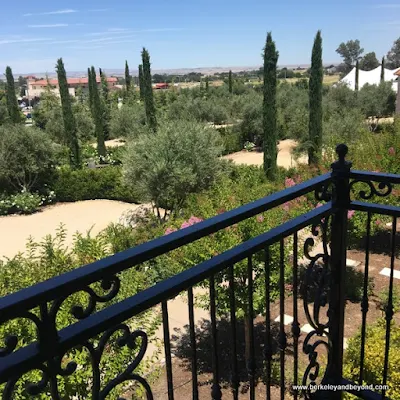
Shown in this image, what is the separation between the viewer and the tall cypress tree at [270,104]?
1884 centimetres

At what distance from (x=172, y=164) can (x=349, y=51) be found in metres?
90.6

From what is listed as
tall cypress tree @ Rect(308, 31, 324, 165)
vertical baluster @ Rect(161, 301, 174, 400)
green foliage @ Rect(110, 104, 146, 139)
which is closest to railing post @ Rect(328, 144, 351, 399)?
vertical baluster @ Rect(161, 301, 174, 400)

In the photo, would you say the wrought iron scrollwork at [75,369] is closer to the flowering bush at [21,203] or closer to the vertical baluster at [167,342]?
the vertical baluster at [167,342]

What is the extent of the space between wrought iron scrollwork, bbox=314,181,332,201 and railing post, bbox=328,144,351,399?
22 mm

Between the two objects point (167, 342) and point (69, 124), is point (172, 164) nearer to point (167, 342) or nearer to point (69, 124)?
point (69, 124)

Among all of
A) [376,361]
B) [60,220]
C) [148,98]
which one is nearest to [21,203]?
[60,220]

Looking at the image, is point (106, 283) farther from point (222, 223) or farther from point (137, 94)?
point (137, 94)

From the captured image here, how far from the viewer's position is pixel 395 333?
4.18m

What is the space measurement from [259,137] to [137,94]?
16.3 m

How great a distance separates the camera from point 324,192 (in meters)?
1.96

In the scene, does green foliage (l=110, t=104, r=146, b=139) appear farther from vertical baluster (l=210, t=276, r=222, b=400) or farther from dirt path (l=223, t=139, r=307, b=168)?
vertical baluster (l=210, t=276, r=222, b=400)

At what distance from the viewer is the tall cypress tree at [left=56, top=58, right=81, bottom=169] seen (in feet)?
69.4

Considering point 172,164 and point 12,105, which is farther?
point 12,105

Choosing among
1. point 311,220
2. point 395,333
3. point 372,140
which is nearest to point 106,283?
point 311,220
